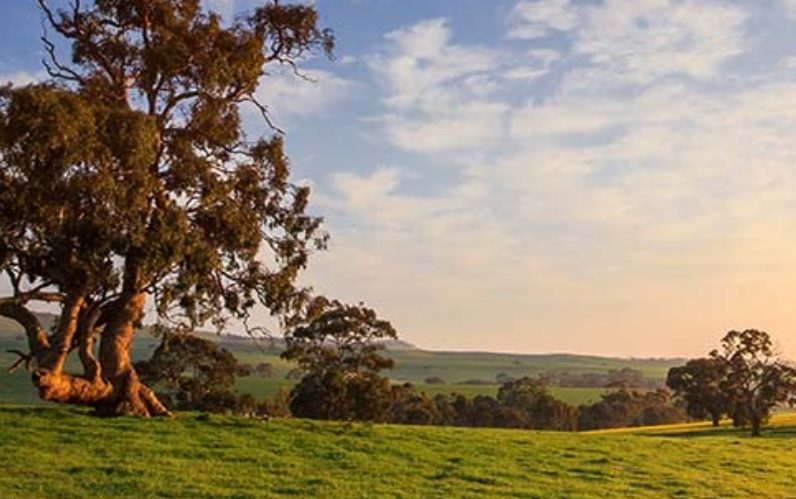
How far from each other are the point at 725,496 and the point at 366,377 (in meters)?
57.5

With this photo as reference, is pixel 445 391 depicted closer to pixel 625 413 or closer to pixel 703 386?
Result: pixel 625 413

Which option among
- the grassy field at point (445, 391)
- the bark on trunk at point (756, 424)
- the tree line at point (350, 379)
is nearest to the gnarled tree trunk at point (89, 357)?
the tree line at point (350, 379)

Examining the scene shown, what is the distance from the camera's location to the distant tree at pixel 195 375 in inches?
2997

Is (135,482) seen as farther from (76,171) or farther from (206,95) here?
(206,95)

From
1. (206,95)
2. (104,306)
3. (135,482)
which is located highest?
(206,95)

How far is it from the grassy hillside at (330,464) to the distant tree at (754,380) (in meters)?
46.9

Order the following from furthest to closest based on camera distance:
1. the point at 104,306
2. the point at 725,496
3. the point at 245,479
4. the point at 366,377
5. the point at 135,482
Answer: the point at 366,377, the point at 104,306, the point at 725,496, the point at 245,479, the point at 135,482

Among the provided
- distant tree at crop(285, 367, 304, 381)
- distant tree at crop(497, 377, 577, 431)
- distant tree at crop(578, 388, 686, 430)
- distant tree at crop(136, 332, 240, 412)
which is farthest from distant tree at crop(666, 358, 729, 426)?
distant tree at crop(136, 332, 240, 412)

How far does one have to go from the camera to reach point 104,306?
3275 cm

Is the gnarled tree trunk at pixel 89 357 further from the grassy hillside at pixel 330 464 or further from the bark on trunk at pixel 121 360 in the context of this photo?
the grassy hillside at pixel 330 464

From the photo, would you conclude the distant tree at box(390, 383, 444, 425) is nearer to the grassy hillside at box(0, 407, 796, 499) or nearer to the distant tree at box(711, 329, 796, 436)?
the distant tree at box(711, 329, 796, 436)

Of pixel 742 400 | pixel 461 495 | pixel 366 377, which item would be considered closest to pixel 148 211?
pixel 461 495

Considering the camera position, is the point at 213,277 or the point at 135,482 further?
the point at 213,277

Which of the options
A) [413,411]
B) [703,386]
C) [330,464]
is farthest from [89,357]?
[703,386]
